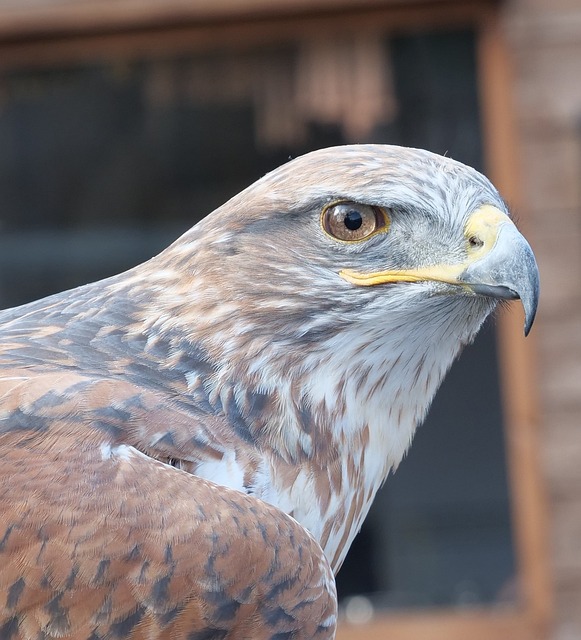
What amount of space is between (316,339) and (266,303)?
0.39 ft

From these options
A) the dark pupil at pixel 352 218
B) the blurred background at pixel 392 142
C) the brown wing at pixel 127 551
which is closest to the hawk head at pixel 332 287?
the dark pupil at pixel 352 218

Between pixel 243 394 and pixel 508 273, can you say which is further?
pixel 243 394

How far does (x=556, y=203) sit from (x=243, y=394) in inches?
124

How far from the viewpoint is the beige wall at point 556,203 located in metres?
4.86

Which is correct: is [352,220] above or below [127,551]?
above

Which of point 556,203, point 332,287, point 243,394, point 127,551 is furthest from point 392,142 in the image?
point 127,551

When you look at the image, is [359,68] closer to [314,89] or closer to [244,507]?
[314,89]

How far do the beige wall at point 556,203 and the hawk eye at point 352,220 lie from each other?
116 inches

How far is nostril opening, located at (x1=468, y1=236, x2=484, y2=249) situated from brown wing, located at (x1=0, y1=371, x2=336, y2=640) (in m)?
0.63

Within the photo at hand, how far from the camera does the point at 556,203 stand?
4.88 meters

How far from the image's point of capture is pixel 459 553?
503 cm

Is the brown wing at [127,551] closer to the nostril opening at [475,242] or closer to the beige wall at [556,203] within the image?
the nostril opening at [475,242]

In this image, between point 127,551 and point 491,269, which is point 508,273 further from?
point 127,551

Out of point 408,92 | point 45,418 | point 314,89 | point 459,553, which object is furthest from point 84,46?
point 45,418
